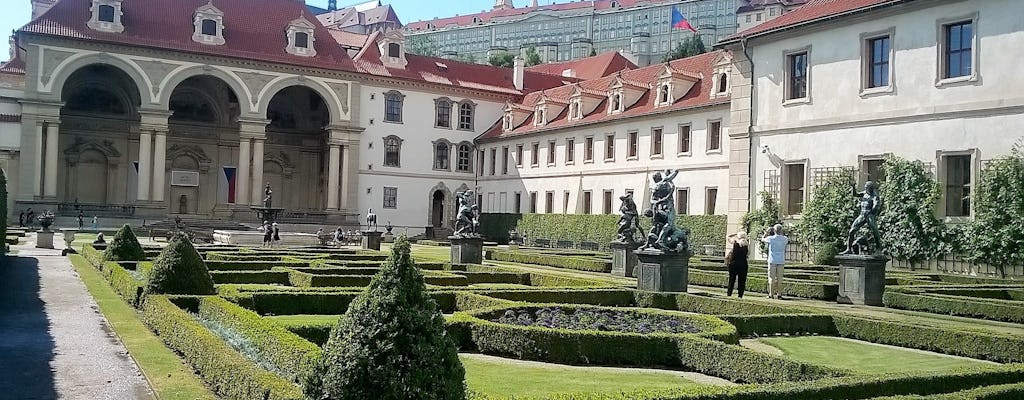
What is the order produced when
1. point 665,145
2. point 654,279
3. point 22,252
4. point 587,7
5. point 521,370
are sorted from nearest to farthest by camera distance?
point 521,370 → point 654,279 → point 22,252 → point 665,145 → point 587,7

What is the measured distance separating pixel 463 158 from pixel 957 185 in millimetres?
36858

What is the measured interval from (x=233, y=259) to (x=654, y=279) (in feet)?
39.3

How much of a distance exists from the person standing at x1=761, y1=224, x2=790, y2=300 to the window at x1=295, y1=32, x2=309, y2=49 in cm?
4053

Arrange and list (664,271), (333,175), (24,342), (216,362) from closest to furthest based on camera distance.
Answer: (216,362), (24,342), (664,271), (333,175)

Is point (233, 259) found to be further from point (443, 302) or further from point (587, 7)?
point (587, 7)

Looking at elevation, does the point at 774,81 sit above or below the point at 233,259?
above

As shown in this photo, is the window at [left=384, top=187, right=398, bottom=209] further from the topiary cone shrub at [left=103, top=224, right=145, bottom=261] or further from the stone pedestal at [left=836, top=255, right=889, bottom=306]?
the stone pedestal at [left=836, top=255, right=889, bottom=306]

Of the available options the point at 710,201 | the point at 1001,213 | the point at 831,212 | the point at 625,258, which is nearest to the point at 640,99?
the point at 710,201

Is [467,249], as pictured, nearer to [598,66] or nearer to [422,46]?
[598,66]

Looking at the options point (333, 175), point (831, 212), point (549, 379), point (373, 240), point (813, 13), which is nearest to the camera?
point (549, 379)

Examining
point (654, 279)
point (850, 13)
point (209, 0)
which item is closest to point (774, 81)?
point (850, 13)

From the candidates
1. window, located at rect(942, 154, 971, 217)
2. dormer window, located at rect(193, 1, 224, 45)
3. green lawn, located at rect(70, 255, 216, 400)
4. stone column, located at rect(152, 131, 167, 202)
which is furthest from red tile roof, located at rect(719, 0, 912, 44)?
stone column, located at rect(152, 131, 167, 202)

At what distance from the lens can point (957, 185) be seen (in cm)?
2409

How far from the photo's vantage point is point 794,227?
90.9 ft
